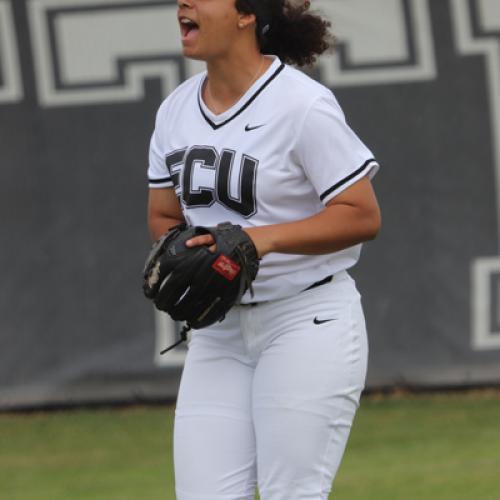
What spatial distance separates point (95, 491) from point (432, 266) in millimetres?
2554

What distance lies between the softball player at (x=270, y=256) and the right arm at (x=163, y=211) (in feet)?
0.67

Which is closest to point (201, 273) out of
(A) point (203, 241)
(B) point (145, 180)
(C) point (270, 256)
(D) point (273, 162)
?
(A) point (203, 241)

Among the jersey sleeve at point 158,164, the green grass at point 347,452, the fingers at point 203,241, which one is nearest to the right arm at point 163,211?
A: the jersey sleeve at point 158,164

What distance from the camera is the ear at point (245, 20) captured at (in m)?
3.54

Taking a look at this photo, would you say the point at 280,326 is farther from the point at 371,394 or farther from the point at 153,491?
the point at 371,394

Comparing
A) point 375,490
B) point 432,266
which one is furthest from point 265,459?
point 432,266

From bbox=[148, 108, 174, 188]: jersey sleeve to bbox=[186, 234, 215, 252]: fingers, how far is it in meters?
0.39

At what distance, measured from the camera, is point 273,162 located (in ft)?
11.2

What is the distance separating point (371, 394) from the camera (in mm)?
7906

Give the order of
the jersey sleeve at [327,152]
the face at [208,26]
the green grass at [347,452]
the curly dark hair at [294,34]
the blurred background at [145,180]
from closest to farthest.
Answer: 1. the jersey sleeve at [327,152]
2. the face at [208,26]
3. the curly dark hair at [294,34]
4. the green grass at [347,452]
5. the blurred background at [145,180]

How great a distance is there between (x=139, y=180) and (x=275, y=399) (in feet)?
14.6

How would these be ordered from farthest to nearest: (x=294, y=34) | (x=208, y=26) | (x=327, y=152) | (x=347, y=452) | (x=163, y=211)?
1. (x=347, y=452)
2. (x=163, y=211)
3. (x=294, y=34)
4. (x=208, y=26)
5. (x=327, y=152)

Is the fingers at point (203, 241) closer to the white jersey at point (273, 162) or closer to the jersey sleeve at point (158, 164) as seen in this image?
the white jersey at point (273, 162)

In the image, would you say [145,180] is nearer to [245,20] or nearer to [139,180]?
[139,180]
